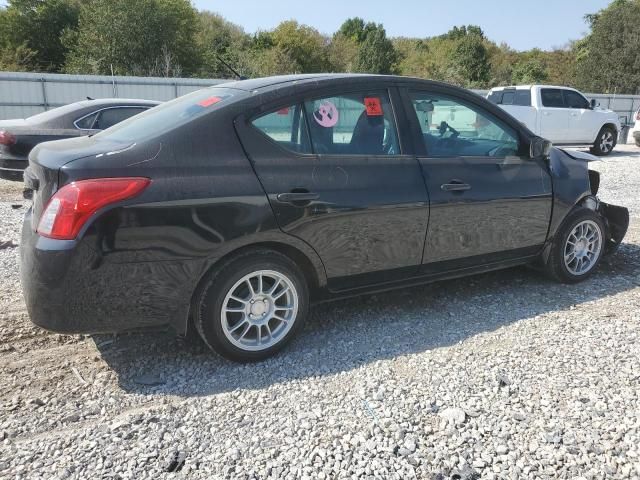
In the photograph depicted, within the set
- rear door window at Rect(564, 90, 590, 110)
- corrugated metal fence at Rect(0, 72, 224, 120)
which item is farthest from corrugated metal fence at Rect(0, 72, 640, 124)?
rear door window at Rect(564, 90, 590, 110)

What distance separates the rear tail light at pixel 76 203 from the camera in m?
2.67

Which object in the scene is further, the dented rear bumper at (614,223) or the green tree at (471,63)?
the green tree at (471,63)

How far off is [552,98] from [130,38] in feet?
88.5

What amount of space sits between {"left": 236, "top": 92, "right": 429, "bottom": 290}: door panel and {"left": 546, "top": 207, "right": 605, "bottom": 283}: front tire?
1.52 m

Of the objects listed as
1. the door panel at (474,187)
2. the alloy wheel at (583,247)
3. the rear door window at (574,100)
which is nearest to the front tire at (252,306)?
the door panel at (474,187)

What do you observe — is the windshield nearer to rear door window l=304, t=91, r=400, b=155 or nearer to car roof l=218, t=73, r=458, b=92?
car roof l=218, t=73, r=458, b=92

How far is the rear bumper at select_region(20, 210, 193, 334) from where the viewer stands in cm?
271

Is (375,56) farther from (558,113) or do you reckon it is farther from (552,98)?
(558,113)

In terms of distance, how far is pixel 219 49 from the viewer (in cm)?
4588

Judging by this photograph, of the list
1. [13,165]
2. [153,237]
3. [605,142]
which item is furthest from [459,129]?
[605,142]

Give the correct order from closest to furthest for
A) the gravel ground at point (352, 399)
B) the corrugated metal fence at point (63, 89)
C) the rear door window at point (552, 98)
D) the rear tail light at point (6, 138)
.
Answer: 1. the gravel ground at point (352, 399)
2. the rear tail light at point (6, 138)
3. the rear door window at point (552, 98)
4. the corrugated metal fence at point (63, 89)

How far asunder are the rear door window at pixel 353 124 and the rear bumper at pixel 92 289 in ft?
3.93

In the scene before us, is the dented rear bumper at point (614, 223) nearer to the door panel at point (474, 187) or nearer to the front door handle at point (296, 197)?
the door panel at point (474, 187)

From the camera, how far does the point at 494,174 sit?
13.2 feet
